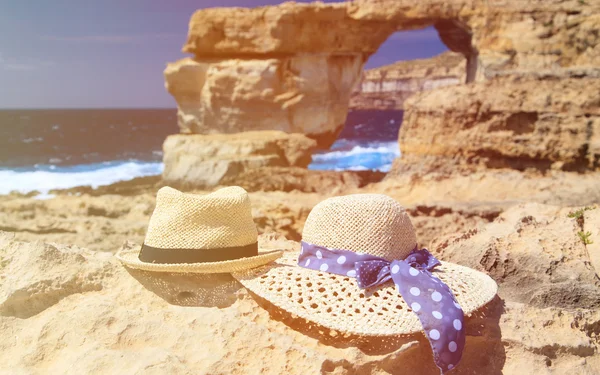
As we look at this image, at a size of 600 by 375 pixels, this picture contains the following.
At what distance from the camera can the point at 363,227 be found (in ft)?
5.36

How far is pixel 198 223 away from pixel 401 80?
184 feet

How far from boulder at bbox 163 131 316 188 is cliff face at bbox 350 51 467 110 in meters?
38.3

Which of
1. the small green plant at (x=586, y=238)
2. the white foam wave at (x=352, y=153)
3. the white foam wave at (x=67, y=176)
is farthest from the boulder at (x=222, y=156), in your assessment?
the white foam wave at (x=352, y=153)

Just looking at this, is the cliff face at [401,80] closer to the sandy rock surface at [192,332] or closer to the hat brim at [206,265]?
the sandy rock surface at [192,332]

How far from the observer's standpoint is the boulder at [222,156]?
10281 millimetres

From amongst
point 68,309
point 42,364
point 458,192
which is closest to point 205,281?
point 68,309

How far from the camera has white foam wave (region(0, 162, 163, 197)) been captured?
10.9 metres

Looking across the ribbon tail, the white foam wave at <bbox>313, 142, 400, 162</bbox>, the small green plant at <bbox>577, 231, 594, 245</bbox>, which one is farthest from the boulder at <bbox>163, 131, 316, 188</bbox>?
the white foam wave at <bbox>313, 142, 400, 162</bbox>

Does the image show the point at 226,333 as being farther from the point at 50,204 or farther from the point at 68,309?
the point at 50,204

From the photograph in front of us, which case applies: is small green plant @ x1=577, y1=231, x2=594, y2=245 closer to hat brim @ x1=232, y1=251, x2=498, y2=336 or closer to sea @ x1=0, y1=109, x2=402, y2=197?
hat brim @ x1=232, y1=251, x2=498, y2=336

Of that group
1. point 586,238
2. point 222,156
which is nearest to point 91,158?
point 222,156

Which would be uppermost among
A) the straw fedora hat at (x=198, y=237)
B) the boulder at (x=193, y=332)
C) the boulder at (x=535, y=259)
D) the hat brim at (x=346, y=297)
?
the straw fedora hat at (x=198, y=237)

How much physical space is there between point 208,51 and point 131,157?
1158 centimetres

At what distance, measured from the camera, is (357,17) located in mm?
12344
